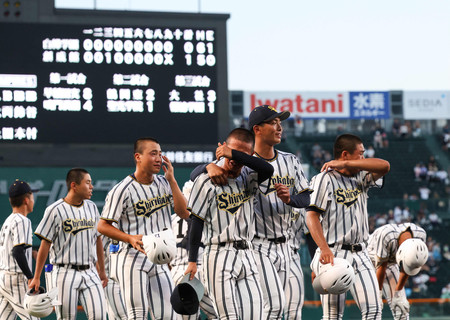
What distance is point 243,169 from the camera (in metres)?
6.34

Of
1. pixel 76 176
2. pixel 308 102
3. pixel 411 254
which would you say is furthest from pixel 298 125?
pixel 411 254

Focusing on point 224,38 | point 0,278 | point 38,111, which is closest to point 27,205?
point 0,278

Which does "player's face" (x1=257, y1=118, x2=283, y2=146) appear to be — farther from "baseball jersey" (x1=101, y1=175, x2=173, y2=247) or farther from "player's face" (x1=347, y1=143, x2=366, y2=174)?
"baseball jersey" (x1=101, y1=175, x2=173, y2=247)

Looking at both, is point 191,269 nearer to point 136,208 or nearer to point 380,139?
point 136,208

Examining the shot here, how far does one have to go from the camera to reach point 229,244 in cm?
600

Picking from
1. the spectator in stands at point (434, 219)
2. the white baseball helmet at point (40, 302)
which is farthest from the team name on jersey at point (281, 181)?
the spectator in stands at point (434, 219)

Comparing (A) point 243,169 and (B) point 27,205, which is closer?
(A) point 243,169

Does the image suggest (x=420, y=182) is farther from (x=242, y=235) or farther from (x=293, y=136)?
(x=242, y=235)

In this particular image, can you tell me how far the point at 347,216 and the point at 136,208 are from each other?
6.13ft

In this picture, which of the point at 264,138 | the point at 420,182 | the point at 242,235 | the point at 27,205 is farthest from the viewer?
the point at 420,182

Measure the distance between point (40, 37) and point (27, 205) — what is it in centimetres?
705

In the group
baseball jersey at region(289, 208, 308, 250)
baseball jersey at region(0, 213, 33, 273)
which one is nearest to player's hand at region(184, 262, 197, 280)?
baseball jersey at region(289, 208, 308, 250)

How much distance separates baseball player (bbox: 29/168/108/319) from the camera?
7887 millimetres

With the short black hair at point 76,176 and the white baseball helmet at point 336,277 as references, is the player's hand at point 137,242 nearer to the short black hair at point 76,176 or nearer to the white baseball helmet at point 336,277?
the white baseball helmet at point 336,277
